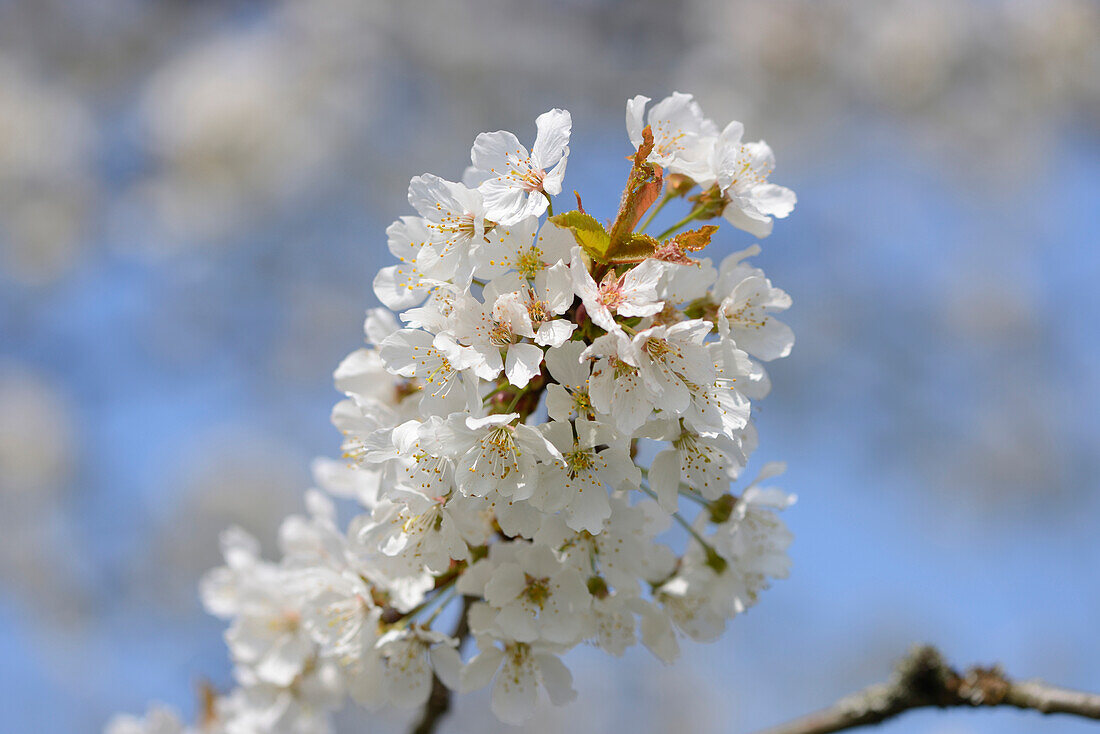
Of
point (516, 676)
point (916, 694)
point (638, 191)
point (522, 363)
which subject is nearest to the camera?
point (522, 363)

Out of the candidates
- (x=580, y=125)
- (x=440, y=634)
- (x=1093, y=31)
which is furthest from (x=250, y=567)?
(x=1093, y=31)

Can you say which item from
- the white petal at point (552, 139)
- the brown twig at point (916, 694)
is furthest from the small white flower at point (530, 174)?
the brown twig at point (916, 694)

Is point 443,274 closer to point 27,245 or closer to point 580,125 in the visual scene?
point 580,125

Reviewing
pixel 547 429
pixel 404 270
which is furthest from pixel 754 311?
pixel 404 270

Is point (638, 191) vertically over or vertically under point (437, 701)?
over

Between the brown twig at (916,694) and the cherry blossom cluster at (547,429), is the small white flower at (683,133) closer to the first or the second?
the cherry blossom cluster at (547,429)

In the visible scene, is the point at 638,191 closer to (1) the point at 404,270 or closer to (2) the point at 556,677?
→ (1) the point at 404,270

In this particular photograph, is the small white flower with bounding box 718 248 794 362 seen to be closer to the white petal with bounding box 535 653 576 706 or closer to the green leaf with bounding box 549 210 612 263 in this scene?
the green leaf with bounding box 549 210 612 263

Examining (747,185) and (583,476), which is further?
(747,185)
